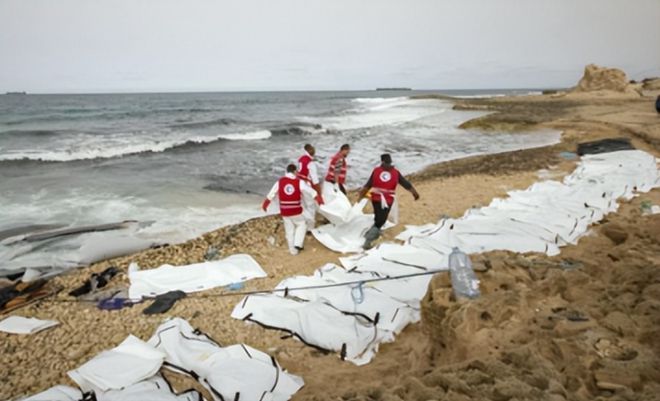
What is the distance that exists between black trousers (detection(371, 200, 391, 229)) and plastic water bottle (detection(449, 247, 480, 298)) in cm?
274

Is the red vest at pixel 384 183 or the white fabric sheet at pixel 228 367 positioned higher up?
the red vest at pixel 384 183

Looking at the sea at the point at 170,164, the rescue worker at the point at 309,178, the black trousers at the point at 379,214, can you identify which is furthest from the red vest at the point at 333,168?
the sea at the point at 170,164

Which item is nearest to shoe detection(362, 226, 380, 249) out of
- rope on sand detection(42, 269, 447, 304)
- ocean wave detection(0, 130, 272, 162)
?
rope on sand detection(42, 269, 447, 304)

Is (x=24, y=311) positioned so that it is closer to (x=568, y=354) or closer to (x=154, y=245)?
(x=154, y=245)

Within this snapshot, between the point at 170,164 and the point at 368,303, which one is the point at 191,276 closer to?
the point at 368,303

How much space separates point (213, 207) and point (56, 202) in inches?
180

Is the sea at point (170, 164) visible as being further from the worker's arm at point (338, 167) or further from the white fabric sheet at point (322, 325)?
the white fabric sheet at point (322, 325)

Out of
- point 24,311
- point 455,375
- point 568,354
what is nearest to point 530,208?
point 568,354

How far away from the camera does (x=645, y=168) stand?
31.6 feet

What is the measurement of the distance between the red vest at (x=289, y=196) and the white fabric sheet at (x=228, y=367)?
8.89 feet

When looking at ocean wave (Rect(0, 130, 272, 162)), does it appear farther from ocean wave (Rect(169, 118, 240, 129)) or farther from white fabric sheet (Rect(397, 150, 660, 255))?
white fabric sheet (Rect(397, 150, 660, 255))

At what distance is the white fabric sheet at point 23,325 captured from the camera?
429cm

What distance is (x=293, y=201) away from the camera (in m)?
6.21

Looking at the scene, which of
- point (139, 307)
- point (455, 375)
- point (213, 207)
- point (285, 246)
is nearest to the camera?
point (455, 375)
